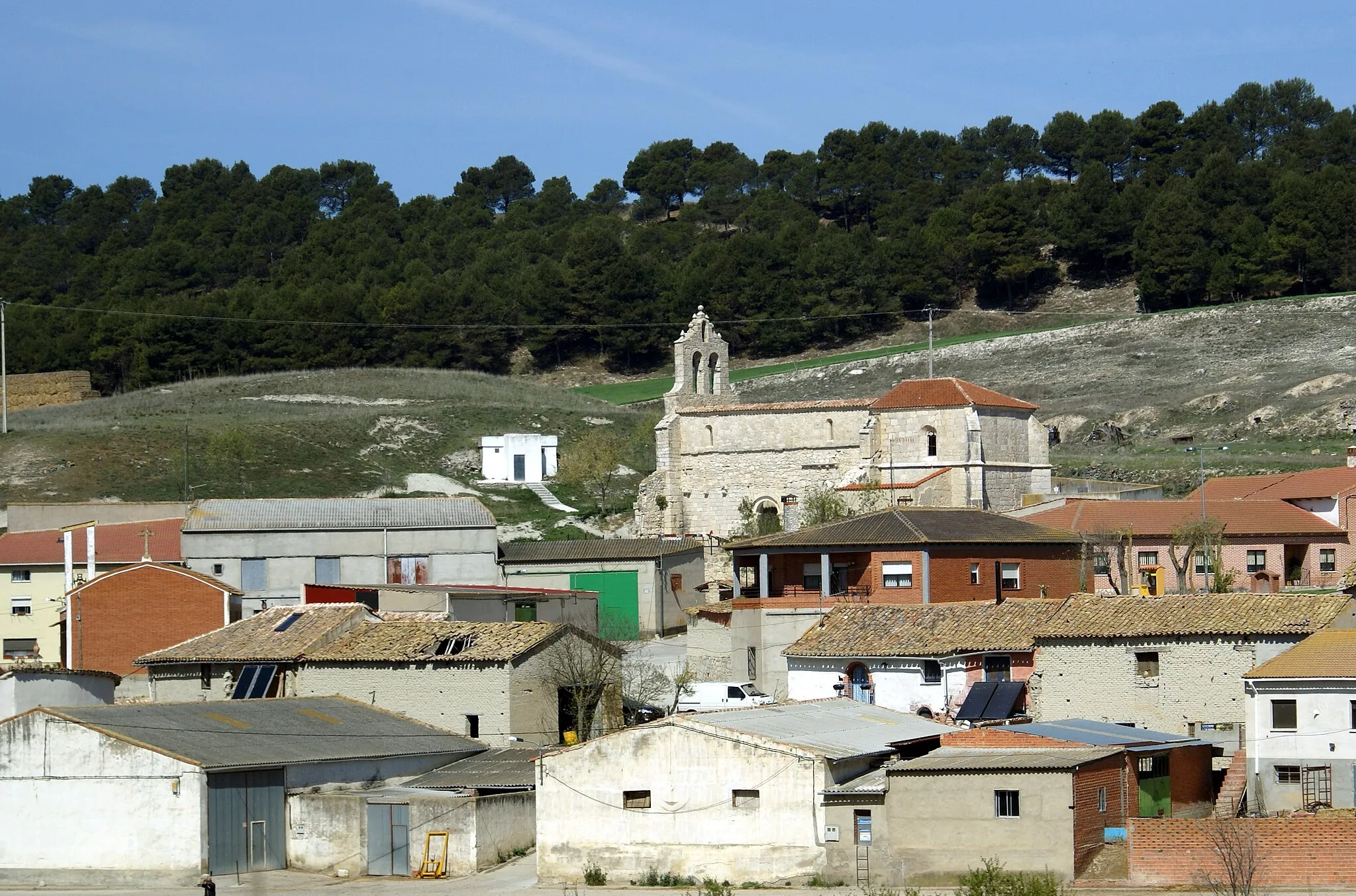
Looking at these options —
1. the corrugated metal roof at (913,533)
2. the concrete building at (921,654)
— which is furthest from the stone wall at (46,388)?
the concrete building at (921,654)

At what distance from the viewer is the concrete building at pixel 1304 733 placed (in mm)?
33062

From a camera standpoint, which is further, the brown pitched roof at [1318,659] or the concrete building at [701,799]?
the brown pitched roof at [1318,659]

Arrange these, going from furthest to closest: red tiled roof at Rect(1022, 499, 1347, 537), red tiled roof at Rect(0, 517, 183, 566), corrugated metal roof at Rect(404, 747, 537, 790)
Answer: red tiled roof at Rect(0, 517, 183, 566), red tiled roof at Rect(1022, 499, 1347, 537), corrugated metal roof at Rect(404, 747, 537, 790)

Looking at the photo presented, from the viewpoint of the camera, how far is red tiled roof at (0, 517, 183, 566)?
55562 millimetres

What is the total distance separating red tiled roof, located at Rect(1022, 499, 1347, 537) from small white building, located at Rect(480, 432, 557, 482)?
28372mm

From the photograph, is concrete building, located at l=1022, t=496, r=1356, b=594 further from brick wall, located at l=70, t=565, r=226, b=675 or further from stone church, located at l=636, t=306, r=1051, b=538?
brick wall, located at l=70, t=565, r=226, b=675

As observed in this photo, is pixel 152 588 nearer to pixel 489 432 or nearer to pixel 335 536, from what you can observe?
pixel 335 536

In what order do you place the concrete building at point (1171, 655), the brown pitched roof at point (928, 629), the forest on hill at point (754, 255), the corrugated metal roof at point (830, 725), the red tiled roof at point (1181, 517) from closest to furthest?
the corrugated metal roof at point (830, 725) → the concrete building at point (1171, 655) → the brown pitched roof at point (928, 629) → the red tiled roof at point (1181, 517) → the forest on hill at point (754, 255)

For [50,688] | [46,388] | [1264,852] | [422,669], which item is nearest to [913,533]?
[422,669]

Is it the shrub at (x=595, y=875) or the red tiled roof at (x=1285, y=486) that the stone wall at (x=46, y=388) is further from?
the shrub at (x=595, y=875)

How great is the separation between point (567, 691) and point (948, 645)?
8.06 meters

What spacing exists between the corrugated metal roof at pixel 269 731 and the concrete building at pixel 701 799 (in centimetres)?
530

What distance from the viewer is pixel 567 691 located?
41625 millimetres

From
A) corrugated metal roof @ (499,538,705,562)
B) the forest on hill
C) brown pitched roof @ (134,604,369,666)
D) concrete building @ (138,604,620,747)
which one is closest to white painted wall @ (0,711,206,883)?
concrete building @ (138,604,620,747)
